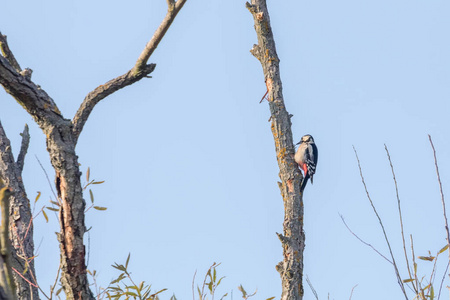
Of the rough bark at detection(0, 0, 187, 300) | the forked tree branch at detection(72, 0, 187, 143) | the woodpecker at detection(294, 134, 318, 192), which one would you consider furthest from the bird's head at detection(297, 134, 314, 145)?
the rough bark at detection(0, 0, 187, 300)

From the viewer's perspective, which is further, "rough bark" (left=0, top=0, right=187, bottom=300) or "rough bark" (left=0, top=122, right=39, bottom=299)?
"rough bark" (left=0, top=122, right=39, bottom=299)

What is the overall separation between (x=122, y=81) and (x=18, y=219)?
197 centimetres

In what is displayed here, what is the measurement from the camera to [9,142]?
5711 mm

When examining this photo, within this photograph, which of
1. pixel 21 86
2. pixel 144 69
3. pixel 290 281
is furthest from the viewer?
pixel 290 281

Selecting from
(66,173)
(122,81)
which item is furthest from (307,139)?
(66,173)

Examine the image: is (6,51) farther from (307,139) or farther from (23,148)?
(307,139)

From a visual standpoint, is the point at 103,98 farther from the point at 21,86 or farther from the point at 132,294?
the point at 132,294

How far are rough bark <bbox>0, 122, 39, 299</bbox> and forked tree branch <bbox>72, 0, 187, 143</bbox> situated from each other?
1.52m

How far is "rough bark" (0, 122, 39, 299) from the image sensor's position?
512 centimetres

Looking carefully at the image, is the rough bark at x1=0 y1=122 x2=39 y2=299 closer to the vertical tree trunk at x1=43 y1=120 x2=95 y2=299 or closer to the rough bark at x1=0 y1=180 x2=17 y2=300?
the vertical tree trunk at x1=43 y1=120 x2=95 y2=299

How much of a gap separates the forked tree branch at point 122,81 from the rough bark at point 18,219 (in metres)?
1.52

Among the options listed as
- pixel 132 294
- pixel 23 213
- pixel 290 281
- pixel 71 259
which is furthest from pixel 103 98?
pixel 290 281

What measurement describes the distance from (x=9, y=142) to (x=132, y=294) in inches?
75.0

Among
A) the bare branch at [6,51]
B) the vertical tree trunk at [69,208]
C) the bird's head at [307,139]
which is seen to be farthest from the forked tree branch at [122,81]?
the bird's head at [307,139]
